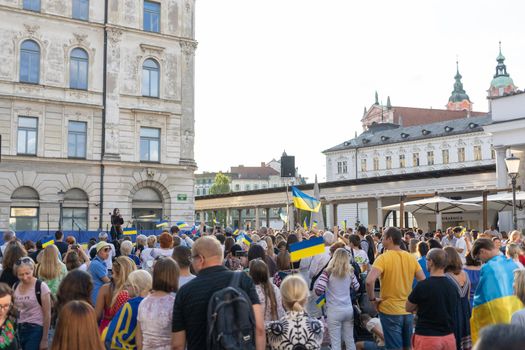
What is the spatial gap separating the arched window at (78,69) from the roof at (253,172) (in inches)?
5452

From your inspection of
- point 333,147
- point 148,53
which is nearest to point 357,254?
point 148,53

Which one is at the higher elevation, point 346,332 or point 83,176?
point 83,176

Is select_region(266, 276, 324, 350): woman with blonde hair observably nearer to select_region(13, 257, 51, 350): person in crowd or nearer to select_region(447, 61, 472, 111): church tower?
select_region(13, 257, 51, 350): person in crowd

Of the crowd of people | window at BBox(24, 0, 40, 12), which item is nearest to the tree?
window at BBox(24, 0, 40, 12)

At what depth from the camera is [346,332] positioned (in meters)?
8.93

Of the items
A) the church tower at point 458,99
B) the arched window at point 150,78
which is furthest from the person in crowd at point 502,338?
the church tower at point 458,99

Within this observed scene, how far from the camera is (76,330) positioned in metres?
4.30

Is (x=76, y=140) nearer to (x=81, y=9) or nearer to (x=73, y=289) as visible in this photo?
(x=81, y=9)

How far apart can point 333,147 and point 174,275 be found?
4371 inches

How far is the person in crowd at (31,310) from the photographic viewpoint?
699 centimetres

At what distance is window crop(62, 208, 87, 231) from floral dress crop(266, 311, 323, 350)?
29.3 meters

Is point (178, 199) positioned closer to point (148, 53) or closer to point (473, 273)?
point (148, 53)

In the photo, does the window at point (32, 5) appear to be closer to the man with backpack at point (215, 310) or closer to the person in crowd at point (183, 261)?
the person in crowd at point (183, 261)

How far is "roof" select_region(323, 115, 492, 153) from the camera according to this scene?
9369 centimetres
